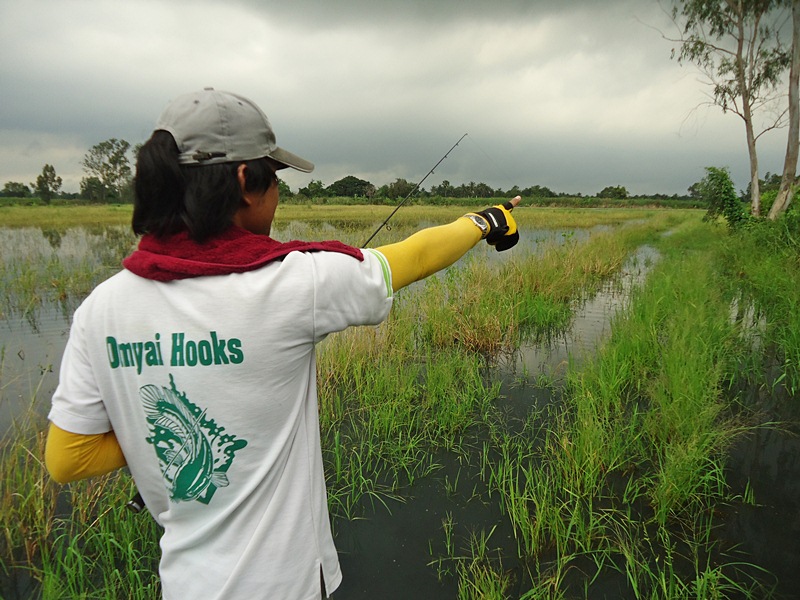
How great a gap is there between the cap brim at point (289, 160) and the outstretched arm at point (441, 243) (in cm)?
26

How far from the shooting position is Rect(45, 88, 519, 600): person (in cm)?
76

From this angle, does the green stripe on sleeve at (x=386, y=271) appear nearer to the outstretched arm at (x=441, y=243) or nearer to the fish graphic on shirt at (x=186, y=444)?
the outstretched arm at (x=441, y=243)

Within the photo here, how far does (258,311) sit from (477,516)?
7.37 feet

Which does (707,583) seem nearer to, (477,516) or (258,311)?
(477,516)

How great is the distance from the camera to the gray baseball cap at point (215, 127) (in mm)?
796

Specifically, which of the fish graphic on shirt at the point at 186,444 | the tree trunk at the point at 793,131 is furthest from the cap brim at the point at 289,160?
the tree trunk at the point at 793,131

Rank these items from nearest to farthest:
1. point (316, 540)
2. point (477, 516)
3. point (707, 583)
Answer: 1. point (316, 540)
2. point (707, 583)
3. point (477, 516)

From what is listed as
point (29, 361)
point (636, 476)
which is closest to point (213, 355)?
point (636, 476)

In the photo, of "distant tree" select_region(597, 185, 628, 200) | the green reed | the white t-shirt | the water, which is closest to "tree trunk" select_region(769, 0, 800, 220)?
the green reed

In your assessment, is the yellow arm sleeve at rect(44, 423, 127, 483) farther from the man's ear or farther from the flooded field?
the flooded field

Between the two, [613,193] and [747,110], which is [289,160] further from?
[613,193]

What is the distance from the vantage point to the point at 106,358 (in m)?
0.78

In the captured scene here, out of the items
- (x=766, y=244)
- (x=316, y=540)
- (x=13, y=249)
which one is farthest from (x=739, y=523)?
(x=13, y=249)

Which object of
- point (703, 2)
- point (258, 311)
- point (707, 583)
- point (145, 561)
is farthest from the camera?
point (703, 2)
